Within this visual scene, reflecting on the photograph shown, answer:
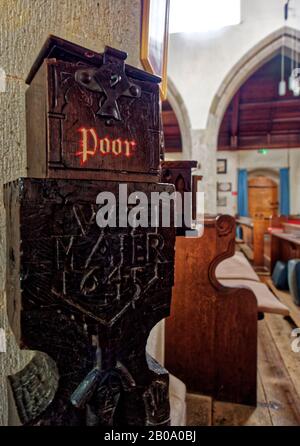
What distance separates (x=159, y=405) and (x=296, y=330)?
2079mm

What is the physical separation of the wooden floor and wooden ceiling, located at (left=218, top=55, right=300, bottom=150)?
6771 millimetres

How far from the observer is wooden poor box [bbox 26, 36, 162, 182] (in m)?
0.55

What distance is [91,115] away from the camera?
1.89 feet

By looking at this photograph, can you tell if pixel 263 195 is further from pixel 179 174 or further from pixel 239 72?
pixel 179 174

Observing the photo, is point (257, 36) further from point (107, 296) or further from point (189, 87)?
point (107, 296)

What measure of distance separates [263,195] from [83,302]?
43.2 feet

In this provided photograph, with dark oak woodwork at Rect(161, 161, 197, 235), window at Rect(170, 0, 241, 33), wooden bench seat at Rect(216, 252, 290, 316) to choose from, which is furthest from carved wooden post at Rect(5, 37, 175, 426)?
window at Rect(170, 0, 241, 33)

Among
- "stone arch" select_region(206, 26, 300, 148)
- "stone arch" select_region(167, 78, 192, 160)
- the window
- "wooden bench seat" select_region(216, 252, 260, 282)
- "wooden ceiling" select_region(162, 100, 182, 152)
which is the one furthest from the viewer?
"wooden ceiling" select_region(162, 100, 182, 152)

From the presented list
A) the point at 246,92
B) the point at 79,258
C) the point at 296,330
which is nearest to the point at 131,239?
the point at 79,258

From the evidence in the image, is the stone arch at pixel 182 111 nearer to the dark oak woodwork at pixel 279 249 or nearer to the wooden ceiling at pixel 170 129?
the dark oak woodwork at pixel 279 249

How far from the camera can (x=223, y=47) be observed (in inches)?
A: 202

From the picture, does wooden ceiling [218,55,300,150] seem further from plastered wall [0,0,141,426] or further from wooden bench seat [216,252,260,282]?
plastered wall [0,0,141,426]

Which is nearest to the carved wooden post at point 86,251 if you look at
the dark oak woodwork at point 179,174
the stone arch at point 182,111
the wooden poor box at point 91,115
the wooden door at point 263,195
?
the wooden poor box at point 91,115

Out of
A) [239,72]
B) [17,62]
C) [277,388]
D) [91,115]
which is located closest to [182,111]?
[239,72]
